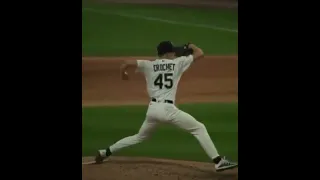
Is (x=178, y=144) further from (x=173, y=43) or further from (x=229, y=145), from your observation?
(x=173, y=43)

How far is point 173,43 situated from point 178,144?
2.31 feet

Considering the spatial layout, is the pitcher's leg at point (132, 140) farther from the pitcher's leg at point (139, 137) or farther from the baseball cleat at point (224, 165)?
the baseball cleat at point (224, 165)

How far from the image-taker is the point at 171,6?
4.65m

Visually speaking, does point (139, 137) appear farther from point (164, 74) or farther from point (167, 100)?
point (164, 74)

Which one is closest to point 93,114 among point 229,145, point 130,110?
point 130,110

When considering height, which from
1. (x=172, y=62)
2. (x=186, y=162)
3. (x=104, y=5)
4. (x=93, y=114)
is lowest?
(x=186, y=162)

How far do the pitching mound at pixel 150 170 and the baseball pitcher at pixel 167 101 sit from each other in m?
0.06

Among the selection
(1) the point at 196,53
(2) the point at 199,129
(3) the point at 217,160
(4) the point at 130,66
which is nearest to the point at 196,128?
(2) the point at 199,129

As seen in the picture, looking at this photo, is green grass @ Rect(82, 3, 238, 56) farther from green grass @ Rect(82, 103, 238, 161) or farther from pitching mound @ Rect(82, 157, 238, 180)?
pitching mound @ Rect(82, 157, 238, 180)

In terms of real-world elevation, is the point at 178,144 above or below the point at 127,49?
below

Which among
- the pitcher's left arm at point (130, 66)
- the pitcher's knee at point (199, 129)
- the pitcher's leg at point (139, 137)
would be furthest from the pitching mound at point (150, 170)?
the pitcher's left arm at point (130, 66)

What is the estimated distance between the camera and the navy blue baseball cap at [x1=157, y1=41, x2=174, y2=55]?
14.3ft

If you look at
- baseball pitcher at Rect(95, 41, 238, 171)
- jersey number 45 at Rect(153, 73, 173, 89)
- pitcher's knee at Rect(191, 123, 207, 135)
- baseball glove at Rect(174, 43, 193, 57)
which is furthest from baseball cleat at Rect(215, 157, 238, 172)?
baseball glove at Rect(174, 43, 193, 57)

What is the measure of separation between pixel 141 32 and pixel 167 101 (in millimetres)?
541
